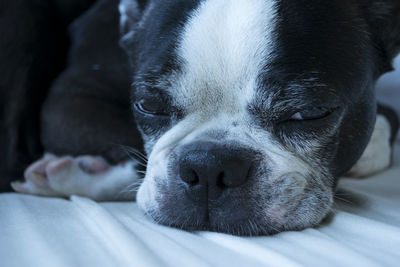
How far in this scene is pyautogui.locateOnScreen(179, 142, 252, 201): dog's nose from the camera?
3.47 feet

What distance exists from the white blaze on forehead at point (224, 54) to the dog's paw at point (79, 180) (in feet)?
1.33

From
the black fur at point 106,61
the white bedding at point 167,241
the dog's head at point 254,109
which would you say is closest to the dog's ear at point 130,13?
the black fur at point 106,61

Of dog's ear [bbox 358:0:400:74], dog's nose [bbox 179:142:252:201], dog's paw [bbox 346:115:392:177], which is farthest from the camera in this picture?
dog's paw [bbox 346:115:392:177]

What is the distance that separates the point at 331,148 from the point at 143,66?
55cm

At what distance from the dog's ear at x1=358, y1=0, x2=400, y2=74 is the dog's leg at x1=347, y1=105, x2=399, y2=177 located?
1.12 ft

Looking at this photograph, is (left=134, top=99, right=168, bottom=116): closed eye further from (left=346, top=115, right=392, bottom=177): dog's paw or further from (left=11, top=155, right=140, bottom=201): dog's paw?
(left=346, top=115, right=392, bottom=177): dog's paw

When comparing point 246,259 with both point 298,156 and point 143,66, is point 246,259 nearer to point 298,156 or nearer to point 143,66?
point 298,156

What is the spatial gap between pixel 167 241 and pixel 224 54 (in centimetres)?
46

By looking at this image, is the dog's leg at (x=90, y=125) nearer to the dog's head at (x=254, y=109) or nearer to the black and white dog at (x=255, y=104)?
the black and white dog at (x=255, y=104)

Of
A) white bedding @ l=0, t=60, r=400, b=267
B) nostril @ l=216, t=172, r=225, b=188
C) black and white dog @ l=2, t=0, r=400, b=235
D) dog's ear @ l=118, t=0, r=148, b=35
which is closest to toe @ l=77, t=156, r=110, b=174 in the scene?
black and white dog @ l=2, t=0, r=400, b=235

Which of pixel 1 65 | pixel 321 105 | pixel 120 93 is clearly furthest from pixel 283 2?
pixel 1 65

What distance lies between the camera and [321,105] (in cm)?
114

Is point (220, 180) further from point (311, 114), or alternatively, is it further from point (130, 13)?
point (130, 13)

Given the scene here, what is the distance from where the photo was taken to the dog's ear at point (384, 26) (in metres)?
1.36
